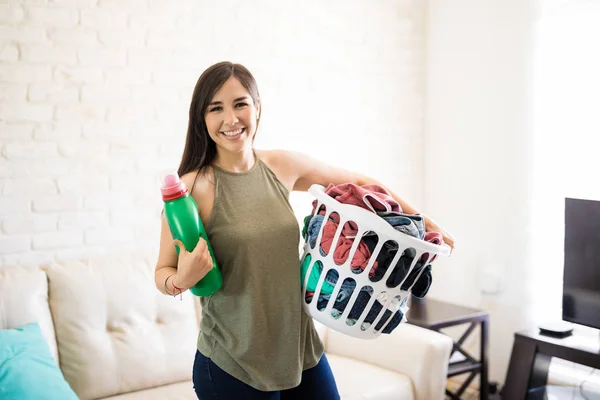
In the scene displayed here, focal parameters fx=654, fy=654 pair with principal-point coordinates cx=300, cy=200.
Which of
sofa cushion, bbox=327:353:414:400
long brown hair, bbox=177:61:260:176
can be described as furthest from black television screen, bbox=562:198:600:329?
long brown hair, bbox=177:61:260:176

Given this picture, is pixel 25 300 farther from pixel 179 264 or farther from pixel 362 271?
pixel 362 271

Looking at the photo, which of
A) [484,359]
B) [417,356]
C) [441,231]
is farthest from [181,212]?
[484,359]

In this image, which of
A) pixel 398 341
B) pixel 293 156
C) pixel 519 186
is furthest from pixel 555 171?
pixel 293 156

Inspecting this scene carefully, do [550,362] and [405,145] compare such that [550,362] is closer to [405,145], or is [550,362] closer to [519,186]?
[519,186]

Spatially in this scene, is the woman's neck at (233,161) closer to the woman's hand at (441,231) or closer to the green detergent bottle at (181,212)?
the green detergent bottle at (181,212)

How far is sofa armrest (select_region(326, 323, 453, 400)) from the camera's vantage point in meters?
2.38

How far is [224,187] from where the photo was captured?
55.9 inches

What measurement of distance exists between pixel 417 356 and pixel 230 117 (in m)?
1.38

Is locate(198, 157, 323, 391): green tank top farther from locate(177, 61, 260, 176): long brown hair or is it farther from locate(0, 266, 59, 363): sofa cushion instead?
locate(0, 266, 59, 363): sofa cushion

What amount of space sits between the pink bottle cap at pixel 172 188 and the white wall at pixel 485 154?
2093 mm

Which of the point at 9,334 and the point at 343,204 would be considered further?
the point at 9,334

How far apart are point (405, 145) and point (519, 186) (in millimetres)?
653

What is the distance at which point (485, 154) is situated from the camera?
3154 millimetres

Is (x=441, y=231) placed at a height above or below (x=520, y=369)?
above
